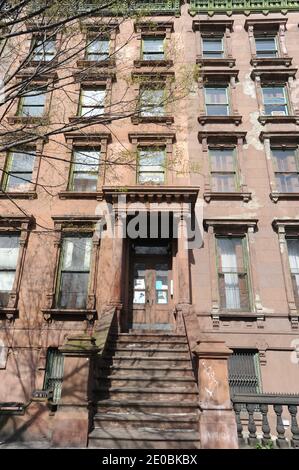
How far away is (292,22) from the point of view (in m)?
15.5

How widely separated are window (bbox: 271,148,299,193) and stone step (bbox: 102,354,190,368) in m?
7.66

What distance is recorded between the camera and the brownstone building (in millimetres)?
6555

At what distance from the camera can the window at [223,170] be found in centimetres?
1271

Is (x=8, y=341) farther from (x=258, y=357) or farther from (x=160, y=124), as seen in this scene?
(x=160, y=124)

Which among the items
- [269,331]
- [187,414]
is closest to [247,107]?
[269,331]

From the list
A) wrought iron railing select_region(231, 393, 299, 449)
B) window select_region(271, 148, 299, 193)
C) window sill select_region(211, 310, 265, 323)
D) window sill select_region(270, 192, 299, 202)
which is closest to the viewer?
wrought iron railing select_region(231, 393, 299, 449)

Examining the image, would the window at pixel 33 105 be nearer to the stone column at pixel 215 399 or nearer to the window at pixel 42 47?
the window at pixel 42 47

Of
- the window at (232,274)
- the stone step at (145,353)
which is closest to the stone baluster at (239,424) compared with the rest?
the stone step at (145,353)

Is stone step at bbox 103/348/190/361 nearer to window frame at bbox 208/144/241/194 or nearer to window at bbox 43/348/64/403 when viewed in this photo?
window at bbox 43/348/64/403

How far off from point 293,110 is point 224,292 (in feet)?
27.1

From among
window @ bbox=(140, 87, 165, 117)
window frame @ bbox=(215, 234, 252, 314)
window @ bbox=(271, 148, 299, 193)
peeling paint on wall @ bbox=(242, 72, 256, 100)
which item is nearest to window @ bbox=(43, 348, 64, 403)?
window frame @ bbox=(215, 234, 252, 314)

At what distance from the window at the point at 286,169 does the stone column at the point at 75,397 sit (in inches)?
371

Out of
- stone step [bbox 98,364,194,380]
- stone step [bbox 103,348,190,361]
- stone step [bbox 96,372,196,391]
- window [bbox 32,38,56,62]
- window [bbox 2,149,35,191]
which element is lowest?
stone step [bbox 96,372,196,391]
